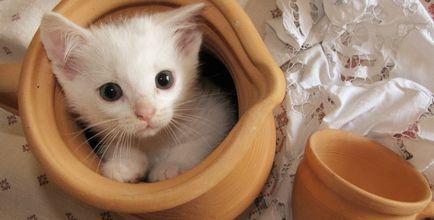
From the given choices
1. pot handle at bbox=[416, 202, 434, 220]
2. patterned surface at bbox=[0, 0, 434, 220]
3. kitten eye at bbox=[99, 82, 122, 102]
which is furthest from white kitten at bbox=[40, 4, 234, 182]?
pot handle at bbox=[416, 202, 434, 220]

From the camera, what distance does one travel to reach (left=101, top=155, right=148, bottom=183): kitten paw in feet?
2.47

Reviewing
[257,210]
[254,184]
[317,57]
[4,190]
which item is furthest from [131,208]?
[4,190]

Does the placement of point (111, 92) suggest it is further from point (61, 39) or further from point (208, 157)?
point (208, 157)

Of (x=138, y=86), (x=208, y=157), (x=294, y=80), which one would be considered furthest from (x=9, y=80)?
(x=294, y=80)

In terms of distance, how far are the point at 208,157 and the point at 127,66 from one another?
202 millimetres

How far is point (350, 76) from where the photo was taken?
2.94 ft

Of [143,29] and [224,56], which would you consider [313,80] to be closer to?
[224,56]

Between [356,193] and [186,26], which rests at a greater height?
[186,26]

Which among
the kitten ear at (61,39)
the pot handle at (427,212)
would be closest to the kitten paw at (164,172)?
the kitten ear at (61,39)

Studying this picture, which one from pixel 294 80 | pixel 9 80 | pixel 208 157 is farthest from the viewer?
pixel 294 80

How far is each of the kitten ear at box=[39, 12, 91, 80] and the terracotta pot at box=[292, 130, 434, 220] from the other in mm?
396

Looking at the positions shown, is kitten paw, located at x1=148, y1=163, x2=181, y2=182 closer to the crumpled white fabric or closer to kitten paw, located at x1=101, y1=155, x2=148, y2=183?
kitten paw, located at x1=101, y1=155, x2=148, y2=183

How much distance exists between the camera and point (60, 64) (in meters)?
0.76

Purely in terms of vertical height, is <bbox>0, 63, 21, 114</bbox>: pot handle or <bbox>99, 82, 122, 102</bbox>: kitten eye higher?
<bbox>0, 63, 21, 114</bbox>: pot handle
